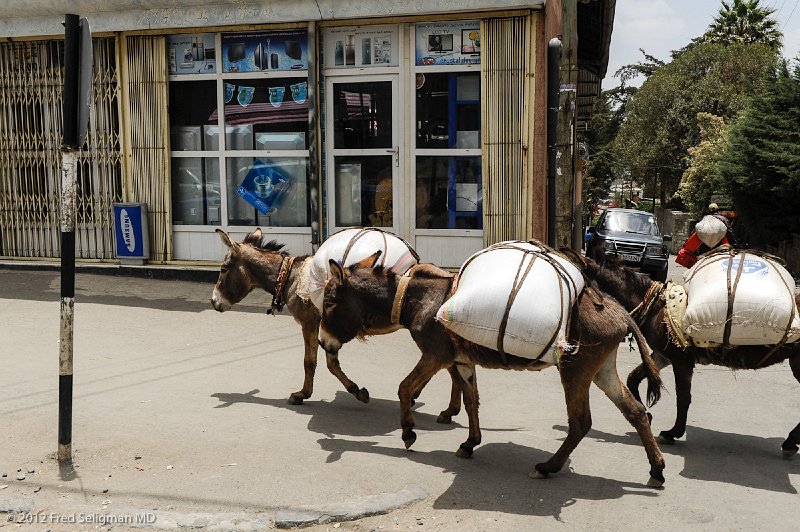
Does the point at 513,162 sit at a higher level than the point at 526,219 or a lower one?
higher

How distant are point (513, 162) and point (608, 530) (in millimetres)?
7033

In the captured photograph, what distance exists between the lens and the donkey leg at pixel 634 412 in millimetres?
5383

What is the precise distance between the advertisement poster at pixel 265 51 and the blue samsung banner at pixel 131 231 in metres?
2.64

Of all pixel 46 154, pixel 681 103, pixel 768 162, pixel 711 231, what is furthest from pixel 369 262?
pixel 681 103

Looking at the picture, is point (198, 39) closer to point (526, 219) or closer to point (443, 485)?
point (526, 219)

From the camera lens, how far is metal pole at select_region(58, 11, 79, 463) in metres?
5.13

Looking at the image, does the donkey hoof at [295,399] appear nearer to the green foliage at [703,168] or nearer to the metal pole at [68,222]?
the metal pole at [68,222]

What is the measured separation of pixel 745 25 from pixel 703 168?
749 inches

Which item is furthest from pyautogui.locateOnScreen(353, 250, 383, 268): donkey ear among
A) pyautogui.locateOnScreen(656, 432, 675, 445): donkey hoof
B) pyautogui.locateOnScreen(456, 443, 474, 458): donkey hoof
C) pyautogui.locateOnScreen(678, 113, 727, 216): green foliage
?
pyautogui.locateOnScreen(678, 113, 727, 216): green foliage

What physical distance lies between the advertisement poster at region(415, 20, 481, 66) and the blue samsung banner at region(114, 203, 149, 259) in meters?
5.00

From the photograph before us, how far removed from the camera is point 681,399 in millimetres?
6414

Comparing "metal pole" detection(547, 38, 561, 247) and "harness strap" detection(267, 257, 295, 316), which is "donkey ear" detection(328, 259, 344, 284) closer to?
"harness strap" detection(267, 257, 295, 316)

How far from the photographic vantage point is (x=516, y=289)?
505 centimetres

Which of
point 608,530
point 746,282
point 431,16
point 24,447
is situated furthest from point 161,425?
point 431,16
